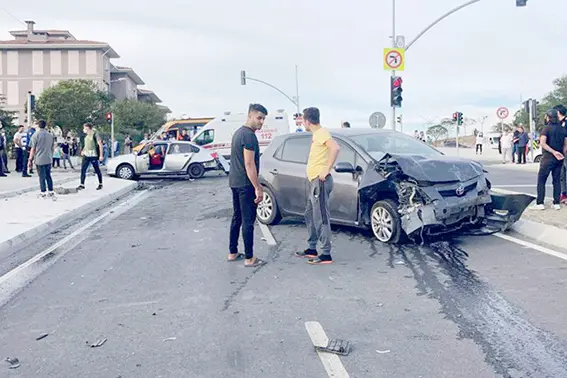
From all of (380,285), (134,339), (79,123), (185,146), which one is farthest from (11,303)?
(79,123)

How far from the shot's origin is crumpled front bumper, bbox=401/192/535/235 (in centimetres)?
841

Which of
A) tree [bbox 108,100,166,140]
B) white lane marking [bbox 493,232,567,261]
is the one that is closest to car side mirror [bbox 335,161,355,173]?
white lane marking [bbox 493,232,567,261]

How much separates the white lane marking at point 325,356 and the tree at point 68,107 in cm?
4524

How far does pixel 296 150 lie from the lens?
10656 millimetres

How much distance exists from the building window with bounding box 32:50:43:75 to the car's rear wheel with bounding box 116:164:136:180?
48056 mm

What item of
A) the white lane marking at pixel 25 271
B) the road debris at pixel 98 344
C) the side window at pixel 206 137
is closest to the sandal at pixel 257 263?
the white lane marking at pixel 25 271

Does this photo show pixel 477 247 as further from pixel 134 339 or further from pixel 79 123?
pixel 79 123

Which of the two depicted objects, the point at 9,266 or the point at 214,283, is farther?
the point at 9,266

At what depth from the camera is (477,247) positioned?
8.67 metres

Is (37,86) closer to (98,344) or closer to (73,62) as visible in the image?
(73,62)

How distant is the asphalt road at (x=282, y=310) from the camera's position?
15.0 ft

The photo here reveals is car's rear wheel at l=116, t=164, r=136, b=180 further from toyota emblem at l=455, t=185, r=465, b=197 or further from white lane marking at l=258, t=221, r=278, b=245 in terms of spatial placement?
toyota emblem at l=455, t=185, r=465, b=197

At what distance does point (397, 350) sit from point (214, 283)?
2.76 m

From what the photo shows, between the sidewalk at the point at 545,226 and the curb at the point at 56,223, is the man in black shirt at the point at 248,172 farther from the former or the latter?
the sidewalk at the point at 545,226
